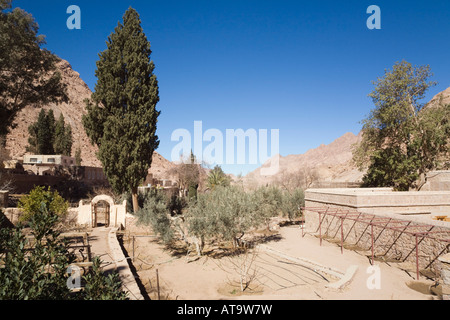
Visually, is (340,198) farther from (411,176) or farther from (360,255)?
(411,176)

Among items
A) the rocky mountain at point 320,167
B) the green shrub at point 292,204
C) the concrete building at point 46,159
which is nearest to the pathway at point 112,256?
the green shrub at point 292,204

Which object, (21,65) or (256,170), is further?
(256,170)

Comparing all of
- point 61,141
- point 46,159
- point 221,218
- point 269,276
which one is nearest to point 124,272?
point 221,218

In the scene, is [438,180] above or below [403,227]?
above

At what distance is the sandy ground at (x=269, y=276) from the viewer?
8.58 metres

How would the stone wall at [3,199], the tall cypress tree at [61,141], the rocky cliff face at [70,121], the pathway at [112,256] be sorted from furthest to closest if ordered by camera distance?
the rocky cliff face at [70,121] → the tall cypress tree at [61,141] → the stone wall at [3,199] → the pathway at [112,256]

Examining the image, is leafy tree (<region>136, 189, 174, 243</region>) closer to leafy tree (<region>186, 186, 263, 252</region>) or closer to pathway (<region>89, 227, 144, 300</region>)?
leafy tree (<region>186, 186, 263, 252</region>)

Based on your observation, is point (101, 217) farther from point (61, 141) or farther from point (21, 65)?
point (61, 141)

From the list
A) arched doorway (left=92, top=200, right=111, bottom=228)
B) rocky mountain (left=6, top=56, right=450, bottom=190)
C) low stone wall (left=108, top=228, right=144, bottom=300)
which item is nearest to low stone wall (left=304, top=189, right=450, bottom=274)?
low stone wall (left=108, top=228, right=144, bottom=300)

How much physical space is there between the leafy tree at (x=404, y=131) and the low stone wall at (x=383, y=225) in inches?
298

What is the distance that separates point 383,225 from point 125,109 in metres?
17.9

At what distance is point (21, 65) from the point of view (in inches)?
794

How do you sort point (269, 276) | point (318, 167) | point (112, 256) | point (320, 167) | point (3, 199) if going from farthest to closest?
point (318, 167), point (320, 167), point (3, 199), point (112, 256), point (269, 276)

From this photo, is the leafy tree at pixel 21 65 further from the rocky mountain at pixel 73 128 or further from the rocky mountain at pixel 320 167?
the rocky mountain at pixel 320 167
